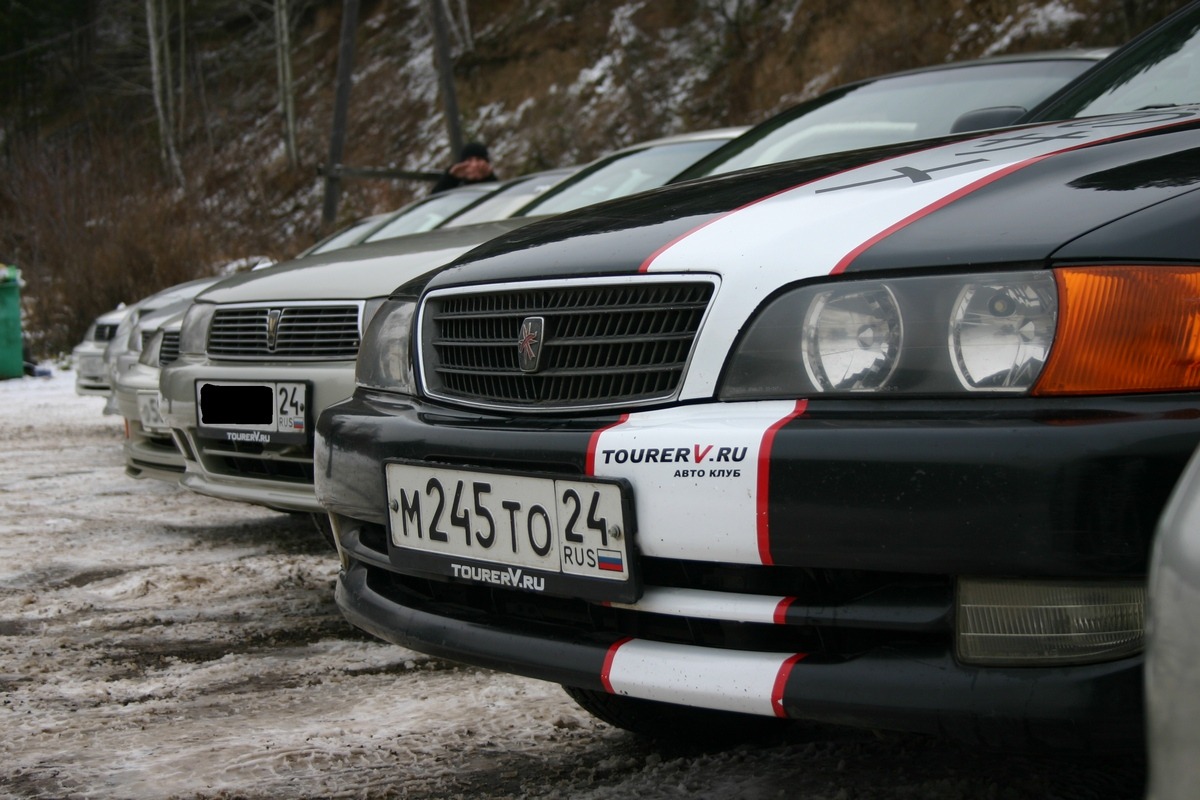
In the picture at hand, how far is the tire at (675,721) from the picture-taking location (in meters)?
2.38

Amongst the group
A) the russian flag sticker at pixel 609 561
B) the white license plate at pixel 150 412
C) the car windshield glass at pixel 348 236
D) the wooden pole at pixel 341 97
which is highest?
the wooden pole at pixel 341 97

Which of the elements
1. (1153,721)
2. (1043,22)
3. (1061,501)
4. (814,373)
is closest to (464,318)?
(814,373)

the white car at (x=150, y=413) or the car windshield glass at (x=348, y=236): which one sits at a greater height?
the car windshield glass at (x=348, y=236)

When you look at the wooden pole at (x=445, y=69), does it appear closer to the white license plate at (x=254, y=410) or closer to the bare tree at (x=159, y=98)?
the white license plate at (x=254, y=410)

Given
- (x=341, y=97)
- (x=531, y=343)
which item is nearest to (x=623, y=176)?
(x=531, y=343)

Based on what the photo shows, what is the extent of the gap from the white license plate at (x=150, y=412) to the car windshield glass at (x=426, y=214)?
194 centimetres

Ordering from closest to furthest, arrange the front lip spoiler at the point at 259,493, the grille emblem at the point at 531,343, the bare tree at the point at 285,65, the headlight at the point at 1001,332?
the headlight at the point at 1001,332 < the grille emblem at the point at 531,343 < the front lip spoiler at the point at 259,493 < the bare tree at the point at 285,65

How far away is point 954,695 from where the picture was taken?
61.4 inches

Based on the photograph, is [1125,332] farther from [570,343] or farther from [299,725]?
[299,725]

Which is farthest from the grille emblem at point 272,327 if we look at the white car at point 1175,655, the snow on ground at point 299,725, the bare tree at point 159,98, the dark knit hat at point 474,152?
the bare tree at point 159,98

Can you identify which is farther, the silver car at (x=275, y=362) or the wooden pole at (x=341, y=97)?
the wooden pole at (x=341, y=97)

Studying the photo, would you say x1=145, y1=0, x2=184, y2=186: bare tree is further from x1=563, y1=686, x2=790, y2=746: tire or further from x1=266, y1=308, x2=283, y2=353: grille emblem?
x1=563, y1=686, x2=790, y2=746: tire

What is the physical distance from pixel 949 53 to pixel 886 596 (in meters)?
21.0

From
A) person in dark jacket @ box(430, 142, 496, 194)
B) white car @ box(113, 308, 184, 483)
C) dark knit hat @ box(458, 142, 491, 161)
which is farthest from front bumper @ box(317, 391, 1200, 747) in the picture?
dark knit hat @ box(458, 142, 491, 161)
